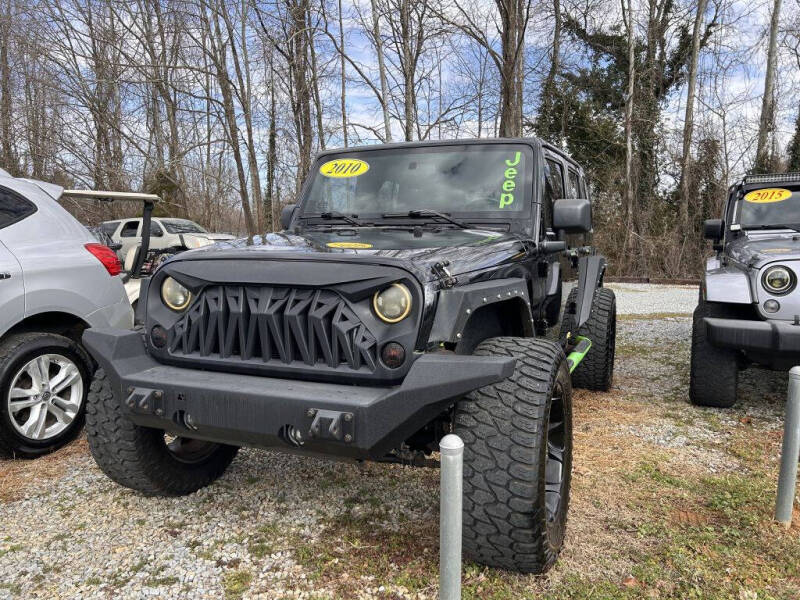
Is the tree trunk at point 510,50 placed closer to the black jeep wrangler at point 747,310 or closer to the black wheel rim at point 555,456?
the black jeep wrangler at point 747,310

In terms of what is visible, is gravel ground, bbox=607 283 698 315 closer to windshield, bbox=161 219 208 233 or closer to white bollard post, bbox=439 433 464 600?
white bollard post, bbox=439 433 464 600

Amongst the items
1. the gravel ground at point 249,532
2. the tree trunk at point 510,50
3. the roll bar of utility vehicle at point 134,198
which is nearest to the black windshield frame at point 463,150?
the gravel ground at point 249,532

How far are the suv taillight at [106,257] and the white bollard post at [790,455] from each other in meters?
4.21

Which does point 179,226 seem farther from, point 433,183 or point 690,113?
point 690,113

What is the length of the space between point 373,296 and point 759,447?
317 centimetres

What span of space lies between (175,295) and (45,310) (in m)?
1.82

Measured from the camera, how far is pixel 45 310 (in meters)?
3.73

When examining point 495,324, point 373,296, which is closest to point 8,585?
point 373,296

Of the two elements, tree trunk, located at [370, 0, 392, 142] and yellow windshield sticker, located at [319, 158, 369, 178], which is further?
tree trunk, located at [370, 0, 392, 142]

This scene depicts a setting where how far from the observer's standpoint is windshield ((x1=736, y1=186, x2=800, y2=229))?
222 inches

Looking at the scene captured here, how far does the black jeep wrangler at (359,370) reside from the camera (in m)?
2.07

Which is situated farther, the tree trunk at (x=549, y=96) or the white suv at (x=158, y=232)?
the tree trunk at (x=549, y=96)

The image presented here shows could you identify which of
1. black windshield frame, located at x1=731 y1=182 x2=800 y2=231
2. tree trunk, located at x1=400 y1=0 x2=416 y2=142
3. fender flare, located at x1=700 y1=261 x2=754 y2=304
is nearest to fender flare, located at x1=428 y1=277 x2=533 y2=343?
fender flare, located at x1=700 y1=261 x2=754 y2=304

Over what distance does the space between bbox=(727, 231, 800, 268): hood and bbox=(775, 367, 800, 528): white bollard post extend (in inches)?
67.4
